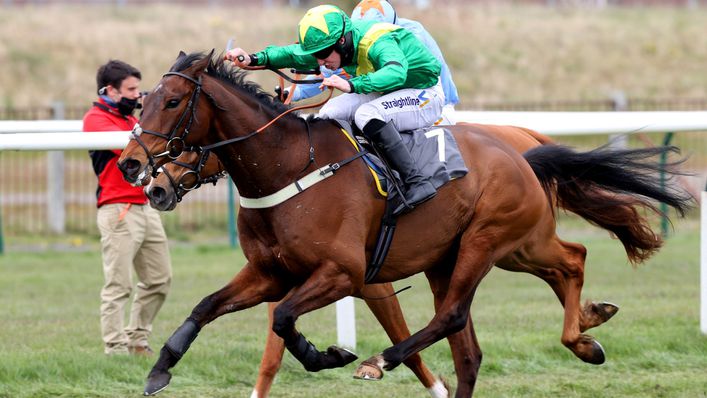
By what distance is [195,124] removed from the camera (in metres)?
5.24

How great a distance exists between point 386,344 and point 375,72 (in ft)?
9.10

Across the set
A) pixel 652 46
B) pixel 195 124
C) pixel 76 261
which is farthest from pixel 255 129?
pixel 652 46

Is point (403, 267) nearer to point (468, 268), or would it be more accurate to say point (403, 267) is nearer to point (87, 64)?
point (468, 268)

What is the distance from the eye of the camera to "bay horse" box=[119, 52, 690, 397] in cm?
530

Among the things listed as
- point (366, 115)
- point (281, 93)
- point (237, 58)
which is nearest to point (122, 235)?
point (281, 93)

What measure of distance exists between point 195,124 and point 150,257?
2633 millimetres

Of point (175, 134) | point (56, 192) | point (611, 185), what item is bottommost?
point (56, 192)

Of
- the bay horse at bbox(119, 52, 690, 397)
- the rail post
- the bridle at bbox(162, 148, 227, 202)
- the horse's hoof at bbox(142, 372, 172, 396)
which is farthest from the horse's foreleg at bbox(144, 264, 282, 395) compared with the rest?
the rail post

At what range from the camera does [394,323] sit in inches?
256

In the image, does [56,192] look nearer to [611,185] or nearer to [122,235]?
[122,235]

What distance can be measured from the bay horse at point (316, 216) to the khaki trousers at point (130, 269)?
2103 mm

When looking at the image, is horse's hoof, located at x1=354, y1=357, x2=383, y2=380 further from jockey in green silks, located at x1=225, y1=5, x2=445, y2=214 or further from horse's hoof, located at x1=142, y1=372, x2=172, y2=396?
horse's hoof, located at x1=142, y1=372, x2=172, y2=396

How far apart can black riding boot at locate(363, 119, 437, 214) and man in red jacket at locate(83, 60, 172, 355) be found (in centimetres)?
241

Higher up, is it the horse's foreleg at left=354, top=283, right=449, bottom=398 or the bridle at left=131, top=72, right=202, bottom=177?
the bridle at left=131, top=72, right=202, bottom=177
